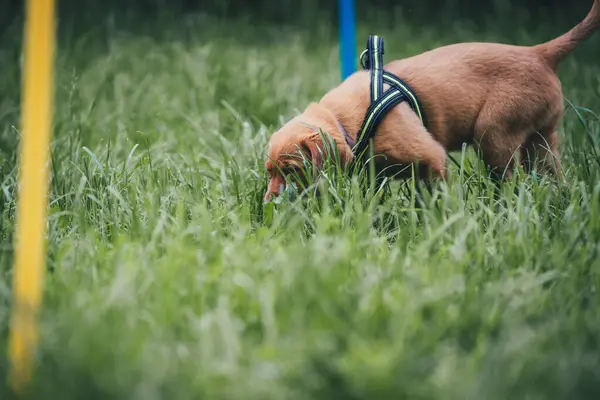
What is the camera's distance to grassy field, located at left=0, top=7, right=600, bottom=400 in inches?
60.3

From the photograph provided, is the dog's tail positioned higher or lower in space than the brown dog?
higher

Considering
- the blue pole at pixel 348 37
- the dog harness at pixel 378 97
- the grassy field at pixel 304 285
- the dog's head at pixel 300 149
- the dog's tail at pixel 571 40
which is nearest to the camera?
the grassy field at pixel 304 285

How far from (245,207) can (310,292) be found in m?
0.84

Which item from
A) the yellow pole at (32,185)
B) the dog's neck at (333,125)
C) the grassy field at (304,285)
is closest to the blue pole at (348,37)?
the grassy field at (304,285)

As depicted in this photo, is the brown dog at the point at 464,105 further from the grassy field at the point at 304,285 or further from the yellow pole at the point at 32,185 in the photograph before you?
the yellow pole at the point at 32,185

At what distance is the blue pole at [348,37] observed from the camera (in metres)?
3.44

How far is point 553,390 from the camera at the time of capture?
5.00ft

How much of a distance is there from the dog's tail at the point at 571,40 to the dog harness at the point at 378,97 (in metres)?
0.66

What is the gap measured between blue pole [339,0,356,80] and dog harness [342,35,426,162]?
522 mm

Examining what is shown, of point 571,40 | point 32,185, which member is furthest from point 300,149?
point 571,40

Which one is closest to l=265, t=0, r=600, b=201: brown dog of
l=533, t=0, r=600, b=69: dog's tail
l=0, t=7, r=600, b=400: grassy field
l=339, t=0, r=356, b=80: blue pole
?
l=533, t=0, r=600, b=69: dog's tail

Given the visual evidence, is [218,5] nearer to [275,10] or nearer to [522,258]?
[275,10]

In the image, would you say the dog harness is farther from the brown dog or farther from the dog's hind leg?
the dog's hind leg

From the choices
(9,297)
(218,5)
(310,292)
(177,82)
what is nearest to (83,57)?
(177,82)
